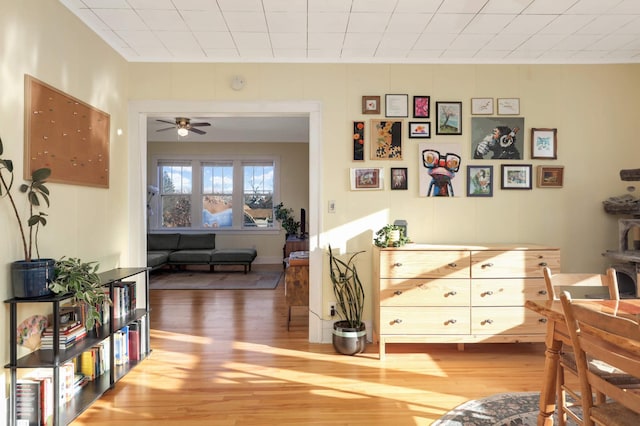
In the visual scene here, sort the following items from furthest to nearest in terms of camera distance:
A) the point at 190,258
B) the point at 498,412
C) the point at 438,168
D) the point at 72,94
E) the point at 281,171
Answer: the point at 281,171 → the point at 190,258 → the point at 438,168 → the point at 72,94 → the point at 498,412

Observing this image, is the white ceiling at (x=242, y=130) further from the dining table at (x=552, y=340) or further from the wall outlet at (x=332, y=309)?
the dining table at (x=552, y=340)

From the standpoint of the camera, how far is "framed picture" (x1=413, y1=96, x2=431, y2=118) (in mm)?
3986

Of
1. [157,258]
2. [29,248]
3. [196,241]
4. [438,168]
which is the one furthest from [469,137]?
[196,241]

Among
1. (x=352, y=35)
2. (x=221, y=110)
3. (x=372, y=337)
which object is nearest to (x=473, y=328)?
(x=372, y=337)

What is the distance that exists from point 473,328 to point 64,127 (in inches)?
138

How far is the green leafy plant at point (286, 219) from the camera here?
845cm

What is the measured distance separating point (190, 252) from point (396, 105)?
18.9ft

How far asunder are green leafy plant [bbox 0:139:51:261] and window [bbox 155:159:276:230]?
676 cm

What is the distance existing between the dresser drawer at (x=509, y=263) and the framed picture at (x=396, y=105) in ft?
4.85

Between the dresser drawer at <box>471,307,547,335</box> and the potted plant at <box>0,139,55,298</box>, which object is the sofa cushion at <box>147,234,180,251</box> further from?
the dresser drawer at <box>471,307,547,335</box>

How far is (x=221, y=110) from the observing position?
13.1 ft

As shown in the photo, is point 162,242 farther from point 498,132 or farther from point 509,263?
point 509,263

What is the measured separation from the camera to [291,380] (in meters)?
3.11

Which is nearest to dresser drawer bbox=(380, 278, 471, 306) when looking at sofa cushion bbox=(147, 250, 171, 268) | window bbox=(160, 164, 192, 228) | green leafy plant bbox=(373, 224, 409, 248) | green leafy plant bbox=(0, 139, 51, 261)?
green leafy plant bbox=(373, 224, 409, 248)
